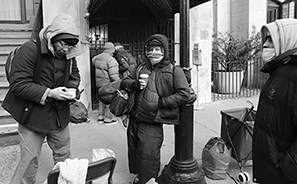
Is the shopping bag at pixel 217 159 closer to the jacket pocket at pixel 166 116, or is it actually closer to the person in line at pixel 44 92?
the jacket pocket at pixel 166 116

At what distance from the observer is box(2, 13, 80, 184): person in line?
2469 mm

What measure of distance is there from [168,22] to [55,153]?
6657mm

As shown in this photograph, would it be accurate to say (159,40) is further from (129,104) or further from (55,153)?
(55,153)

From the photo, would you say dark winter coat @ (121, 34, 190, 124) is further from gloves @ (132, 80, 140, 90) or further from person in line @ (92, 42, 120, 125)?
person in line @ (92, 42, 120, 125)

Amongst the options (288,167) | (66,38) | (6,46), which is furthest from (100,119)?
(288,167)

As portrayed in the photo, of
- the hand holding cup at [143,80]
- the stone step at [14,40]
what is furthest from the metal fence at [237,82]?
the hand holding cup at [143,80]

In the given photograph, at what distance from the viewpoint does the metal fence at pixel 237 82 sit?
9328 mm

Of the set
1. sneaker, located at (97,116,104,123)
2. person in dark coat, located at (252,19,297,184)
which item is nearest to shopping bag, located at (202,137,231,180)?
person in dark coat, located at (252,19,297,184)

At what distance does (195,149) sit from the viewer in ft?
14.8

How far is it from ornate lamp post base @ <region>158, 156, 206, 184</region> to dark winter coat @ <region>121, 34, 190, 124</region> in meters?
0.54

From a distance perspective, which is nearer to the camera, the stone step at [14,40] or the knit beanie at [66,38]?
the knit beanie at [66,38]

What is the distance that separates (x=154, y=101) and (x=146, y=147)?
1.70 feet

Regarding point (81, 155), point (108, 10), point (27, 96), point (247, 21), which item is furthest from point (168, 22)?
point (27, 96)

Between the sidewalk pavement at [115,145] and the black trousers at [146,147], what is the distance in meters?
0.56
